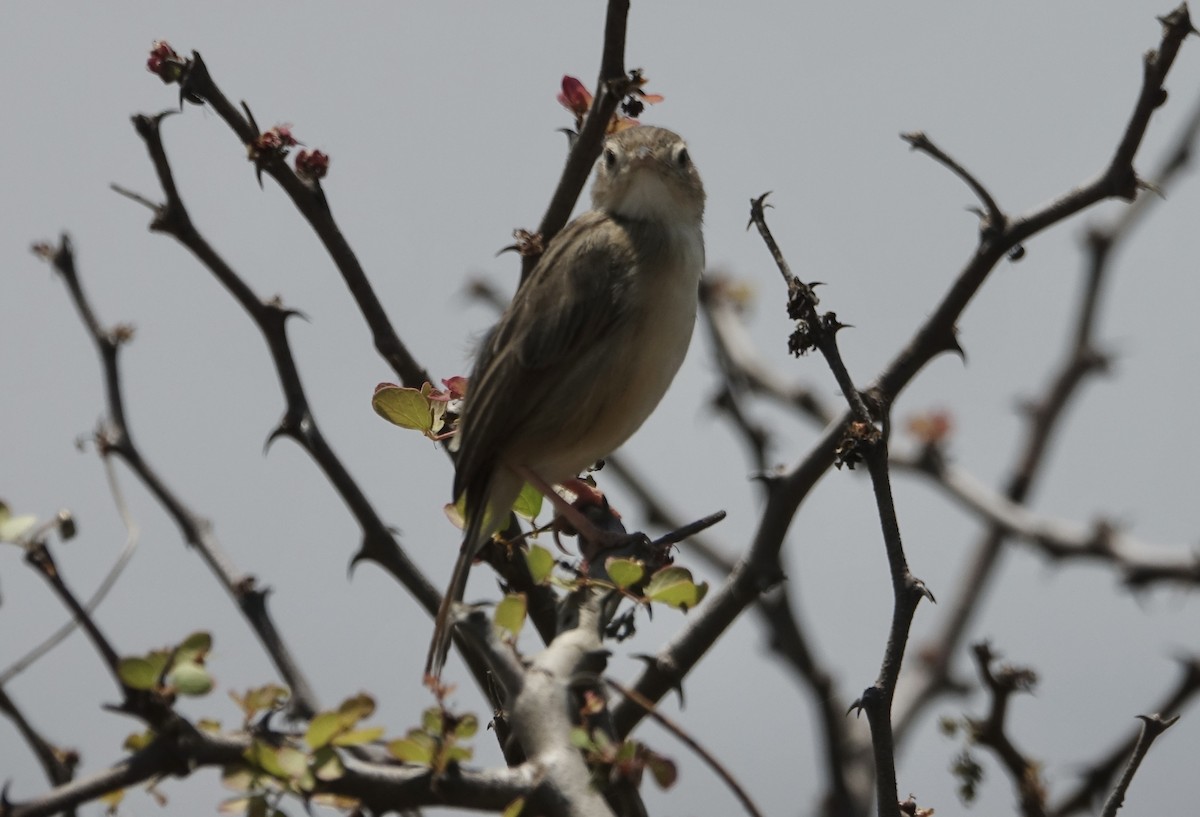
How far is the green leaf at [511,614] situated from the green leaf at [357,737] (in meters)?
0.31

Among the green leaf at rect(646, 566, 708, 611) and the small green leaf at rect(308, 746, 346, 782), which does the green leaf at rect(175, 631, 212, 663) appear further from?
the green leaf at rect(646, 566, 708, 611)

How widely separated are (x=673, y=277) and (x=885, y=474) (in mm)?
2491

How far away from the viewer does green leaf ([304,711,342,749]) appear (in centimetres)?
237

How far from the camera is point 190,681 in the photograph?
2.38m

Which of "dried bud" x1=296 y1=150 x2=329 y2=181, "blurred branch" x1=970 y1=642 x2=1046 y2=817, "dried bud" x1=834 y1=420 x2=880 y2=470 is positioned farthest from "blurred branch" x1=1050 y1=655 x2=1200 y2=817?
"dried bud" x1=296 y1=150 x2=329 y2=181

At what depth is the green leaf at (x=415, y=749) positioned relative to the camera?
2.40 metres

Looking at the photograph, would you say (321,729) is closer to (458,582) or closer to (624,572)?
(624,572)

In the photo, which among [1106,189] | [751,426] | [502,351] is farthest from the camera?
[751,426]

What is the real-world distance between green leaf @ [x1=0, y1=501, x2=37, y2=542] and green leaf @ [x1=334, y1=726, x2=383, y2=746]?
82 cm

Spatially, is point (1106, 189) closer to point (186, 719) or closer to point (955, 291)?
point (955, 291)

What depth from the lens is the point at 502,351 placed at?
486cm

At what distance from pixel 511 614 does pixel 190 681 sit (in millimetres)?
595

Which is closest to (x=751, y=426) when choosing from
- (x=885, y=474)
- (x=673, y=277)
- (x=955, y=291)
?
(x=673, y=277)

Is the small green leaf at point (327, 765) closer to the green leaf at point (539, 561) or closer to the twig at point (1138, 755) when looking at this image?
the green leaf at point (539, 561)
